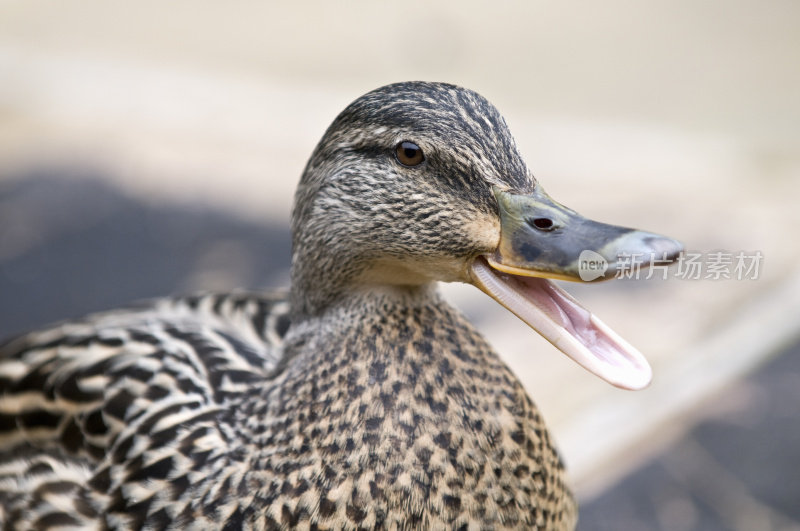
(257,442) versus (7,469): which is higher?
(257,442)

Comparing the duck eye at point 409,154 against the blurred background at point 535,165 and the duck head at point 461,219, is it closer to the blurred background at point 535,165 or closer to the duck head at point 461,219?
the duck head at point 461,219

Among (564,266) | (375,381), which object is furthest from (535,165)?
(564,266)

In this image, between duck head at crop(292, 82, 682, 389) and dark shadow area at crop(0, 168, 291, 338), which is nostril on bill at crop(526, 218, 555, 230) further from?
dark shadow area at crop(0, 168, 291, 338)

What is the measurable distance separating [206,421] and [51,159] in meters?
3.43

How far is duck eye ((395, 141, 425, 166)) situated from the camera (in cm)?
162

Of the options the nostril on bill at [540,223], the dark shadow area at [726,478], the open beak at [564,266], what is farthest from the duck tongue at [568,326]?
the dark shadow area at [726,478]

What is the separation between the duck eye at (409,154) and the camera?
1.62 meters

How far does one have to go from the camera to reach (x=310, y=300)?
1885 mm

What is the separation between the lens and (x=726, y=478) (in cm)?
312

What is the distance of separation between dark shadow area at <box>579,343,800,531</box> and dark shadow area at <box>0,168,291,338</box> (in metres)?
1.80

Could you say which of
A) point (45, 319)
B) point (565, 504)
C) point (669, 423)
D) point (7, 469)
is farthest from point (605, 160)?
point (7, 469)

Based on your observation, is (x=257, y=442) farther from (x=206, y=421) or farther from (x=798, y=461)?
(x=798, y=461)

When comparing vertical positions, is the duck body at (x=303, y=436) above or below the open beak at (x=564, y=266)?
below

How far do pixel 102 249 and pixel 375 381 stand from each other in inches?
116
